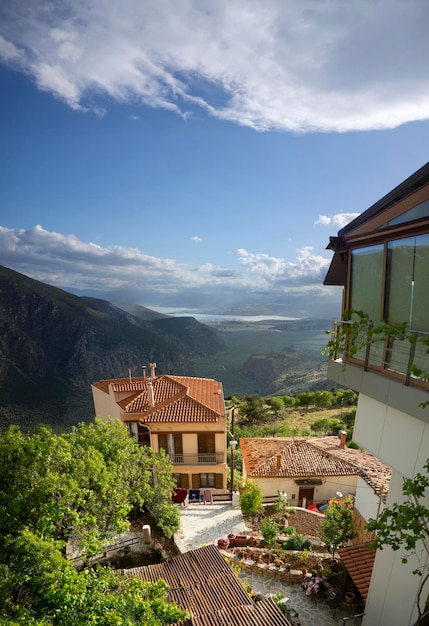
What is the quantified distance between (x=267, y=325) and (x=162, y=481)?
172456 mm

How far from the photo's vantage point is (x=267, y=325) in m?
184

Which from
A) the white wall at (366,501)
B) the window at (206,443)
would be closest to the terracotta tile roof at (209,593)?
the white wall at (366,501)

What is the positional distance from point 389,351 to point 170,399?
1824 centimetres

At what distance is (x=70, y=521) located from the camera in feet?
27.6

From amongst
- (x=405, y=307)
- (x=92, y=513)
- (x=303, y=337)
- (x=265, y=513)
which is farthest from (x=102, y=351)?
(x=303, y=337)

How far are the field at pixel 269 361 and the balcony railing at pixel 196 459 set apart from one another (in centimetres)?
6548

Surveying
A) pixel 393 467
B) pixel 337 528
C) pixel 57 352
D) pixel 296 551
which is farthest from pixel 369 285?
pixel 57 352

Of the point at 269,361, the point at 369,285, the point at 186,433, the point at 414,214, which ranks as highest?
the point at 414,214

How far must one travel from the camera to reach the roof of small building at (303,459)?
20969 mm

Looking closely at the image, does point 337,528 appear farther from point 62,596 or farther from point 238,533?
point 62,596

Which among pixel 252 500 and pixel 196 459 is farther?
pixel 196 459

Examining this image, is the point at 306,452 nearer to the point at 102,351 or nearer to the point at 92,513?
the point at 92,513

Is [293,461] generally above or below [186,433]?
below

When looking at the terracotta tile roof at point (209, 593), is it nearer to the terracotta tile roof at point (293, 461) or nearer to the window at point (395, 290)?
the window at point (395, 290)
